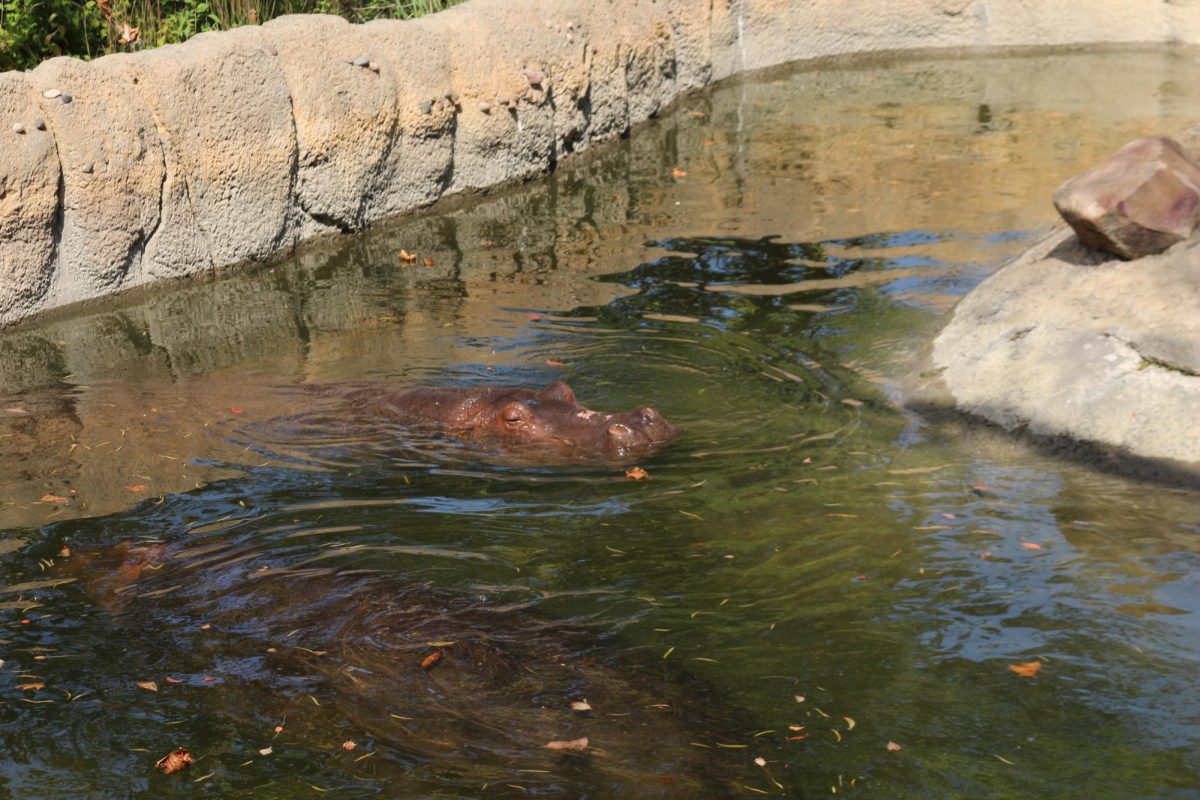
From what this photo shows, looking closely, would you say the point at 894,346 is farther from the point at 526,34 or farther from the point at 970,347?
the point at 526,34

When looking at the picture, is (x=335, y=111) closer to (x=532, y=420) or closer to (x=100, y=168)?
(x=100, y=168)

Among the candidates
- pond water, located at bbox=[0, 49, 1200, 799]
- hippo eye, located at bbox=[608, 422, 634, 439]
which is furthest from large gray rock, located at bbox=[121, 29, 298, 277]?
hippo eye, located at bbox=[608, 422, 634, 439]

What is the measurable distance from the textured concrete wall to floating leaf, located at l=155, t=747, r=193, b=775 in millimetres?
5096

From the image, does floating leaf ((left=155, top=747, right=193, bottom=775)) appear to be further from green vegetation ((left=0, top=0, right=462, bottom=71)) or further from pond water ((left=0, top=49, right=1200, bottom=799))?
green vegetation ((left=0, top=0, right=462, bottom=71))

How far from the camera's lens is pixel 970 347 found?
7.11m

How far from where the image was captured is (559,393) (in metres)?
6.89

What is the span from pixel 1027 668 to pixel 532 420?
293 cm

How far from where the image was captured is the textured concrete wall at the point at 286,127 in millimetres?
8578

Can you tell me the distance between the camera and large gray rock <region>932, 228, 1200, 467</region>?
20.1ft

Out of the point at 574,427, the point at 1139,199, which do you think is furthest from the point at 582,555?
the point at 1139,199

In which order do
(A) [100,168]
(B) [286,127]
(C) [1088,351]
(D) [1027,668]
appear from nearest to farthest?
(D) [1027,668]
(C) [1088,351]
(A) [100,168]
(B) [286,127]

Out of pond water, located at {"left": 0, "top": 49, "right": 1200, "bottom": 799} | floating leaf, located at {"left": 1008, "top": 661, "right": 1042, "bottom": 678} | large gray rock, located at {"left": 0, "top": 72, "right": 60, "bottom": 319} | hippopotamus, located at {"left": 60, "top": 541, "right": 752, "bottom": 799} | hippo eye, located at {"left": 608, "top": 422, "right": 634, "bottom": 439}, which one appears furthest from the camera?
large gray rock, located at {"left": 0, "top": 72, "right": 60, "bottom": 319}

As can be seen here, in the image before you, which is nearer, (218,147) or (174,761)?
(174,761)

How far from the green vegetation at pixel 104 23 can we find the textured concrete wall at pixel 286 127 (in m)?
1.15
